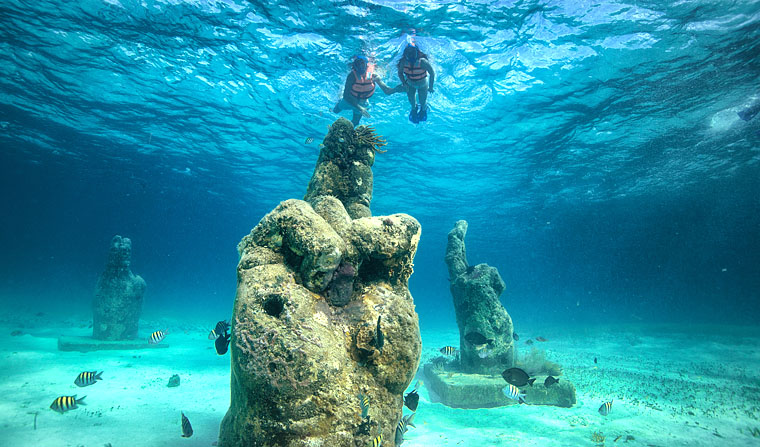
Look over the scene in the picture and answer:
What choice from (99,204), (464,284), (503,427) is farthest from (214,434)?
(99,204)

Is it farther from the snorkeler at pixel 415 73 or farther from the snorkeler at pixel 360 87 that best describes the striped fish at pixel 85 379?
the snorkeler at pixel 415 73

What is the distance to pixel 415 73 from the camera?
9625 millimetres

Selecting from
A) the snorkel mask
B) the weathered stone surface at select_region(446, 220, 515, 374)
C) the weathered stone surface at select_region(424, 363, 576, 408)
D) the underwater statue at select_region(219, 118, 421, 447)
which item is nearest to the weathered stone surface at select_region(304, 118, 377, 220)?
the underwater statue at select_region(219, 118, 421, 447)

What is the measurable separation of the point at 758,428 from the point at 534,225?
38.5 m

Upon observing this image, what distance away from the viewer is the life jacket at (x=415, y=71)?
9508 mm

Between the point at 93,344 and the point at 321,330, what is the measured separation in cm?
1600

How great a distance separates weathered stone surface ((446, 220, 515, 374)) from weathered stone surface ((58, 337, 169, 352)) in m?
14.9

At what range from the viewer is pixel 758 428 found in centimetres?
796

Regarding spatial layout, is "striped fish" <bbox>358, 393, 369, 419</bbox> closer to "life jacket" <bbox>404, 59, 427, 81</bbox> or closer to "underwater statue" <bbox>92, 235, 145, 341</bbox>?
"life jacket" <bbox>404, 59, 427, 81</bbox>

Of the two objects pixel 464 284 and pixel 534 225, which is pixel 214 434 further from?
pixel 534 225

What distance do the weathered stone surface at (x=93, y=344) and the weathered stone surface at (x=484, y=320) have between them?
14.9m

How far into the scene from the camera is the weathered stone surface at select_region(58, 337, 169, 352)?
1314cm

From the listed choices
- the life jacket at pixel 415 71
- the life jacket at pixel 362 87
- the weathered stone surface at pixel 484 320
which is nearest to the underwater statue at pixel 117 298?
the life jacket at pixel 362 87

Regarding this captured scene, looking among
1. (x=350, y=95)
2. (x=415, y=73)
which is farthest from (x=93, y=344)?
(x=415, y=73)
